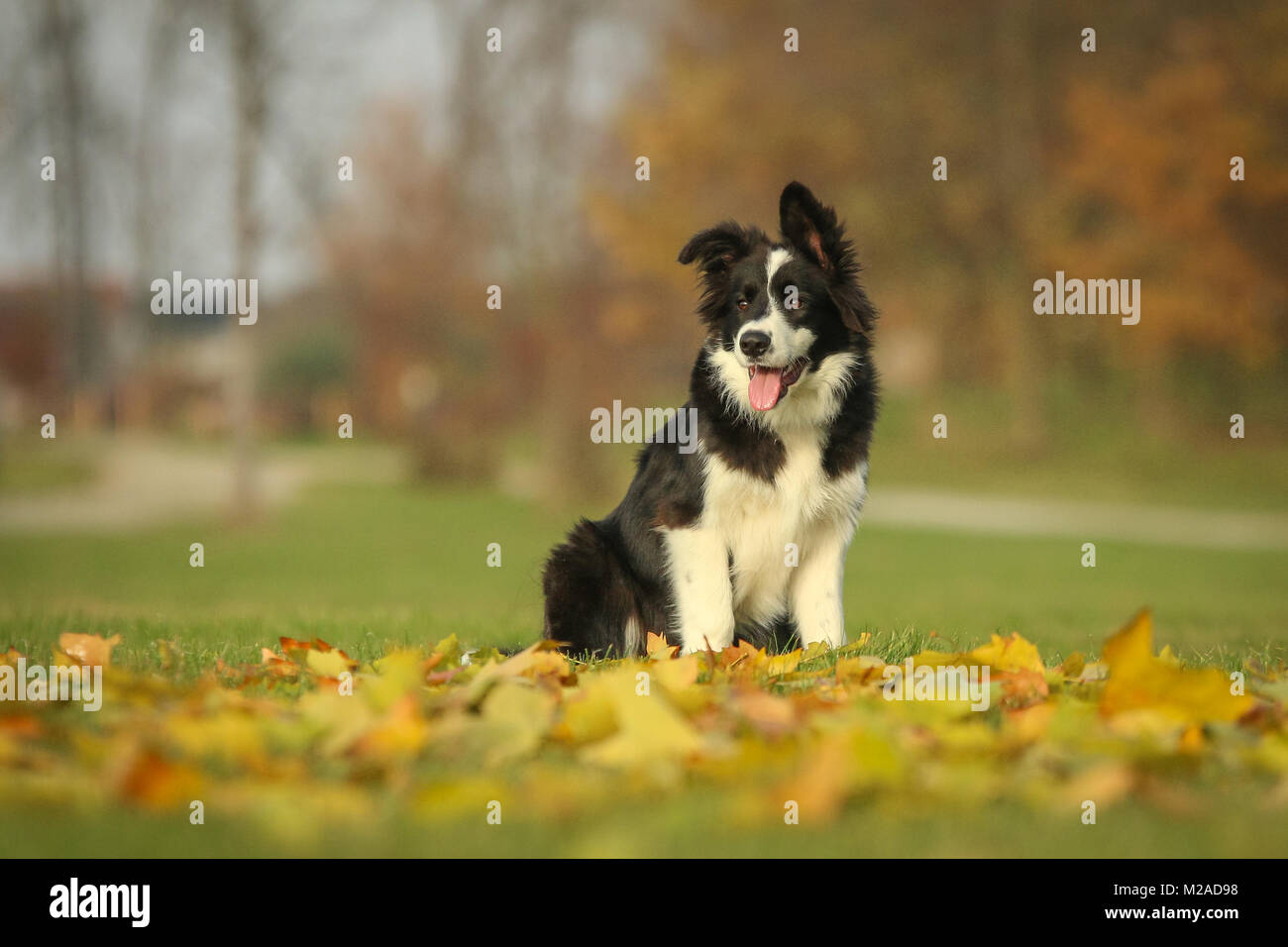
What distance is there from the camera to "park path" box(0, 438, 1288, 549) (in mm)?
21391

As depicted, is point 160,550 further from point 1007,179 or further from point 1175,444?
point 1175,444

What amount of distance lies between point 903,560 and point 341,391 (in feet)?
98.9

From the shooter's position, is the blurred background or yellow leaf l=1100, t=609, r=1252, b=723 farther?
the blurred background

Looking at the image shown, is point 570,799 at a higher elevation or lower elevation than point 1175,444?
lower

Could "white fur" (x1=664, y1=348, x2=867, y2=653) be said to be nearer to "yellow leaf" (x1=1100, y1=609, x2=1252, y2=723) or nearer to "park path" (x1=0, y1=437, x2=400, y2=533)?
"yellow leaf" (x1=1100, y1=609, x2=1252, y2=723)

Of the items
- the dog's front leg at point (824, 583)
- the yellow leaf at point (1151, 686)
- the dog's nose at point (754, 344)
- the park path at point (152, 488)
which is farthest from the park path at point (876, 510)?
the yellow leaf at point (1151, 686)

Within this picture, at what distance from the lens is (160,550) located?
21734mm

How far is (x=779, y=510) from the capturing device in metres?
5.22

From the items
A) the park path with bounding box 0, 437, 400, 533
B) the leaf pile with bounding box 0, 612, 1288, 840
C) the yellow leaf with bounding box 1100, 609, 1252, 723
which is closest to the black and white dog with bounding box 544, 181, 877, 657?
the leaf pile with bounding box 0, 612, 1288, 840

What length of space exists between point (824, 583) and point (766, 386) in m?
0.95

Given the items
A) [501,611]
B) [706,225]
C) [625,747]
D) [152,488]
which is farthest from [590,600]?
[152,488]

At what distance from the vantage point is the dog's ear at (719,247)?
529cm

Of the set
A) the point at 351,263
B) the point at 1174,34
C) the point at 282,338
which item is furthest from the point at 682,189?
the point at 282,338

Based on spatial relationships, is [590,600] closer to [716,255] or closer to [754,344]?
[754,344]
